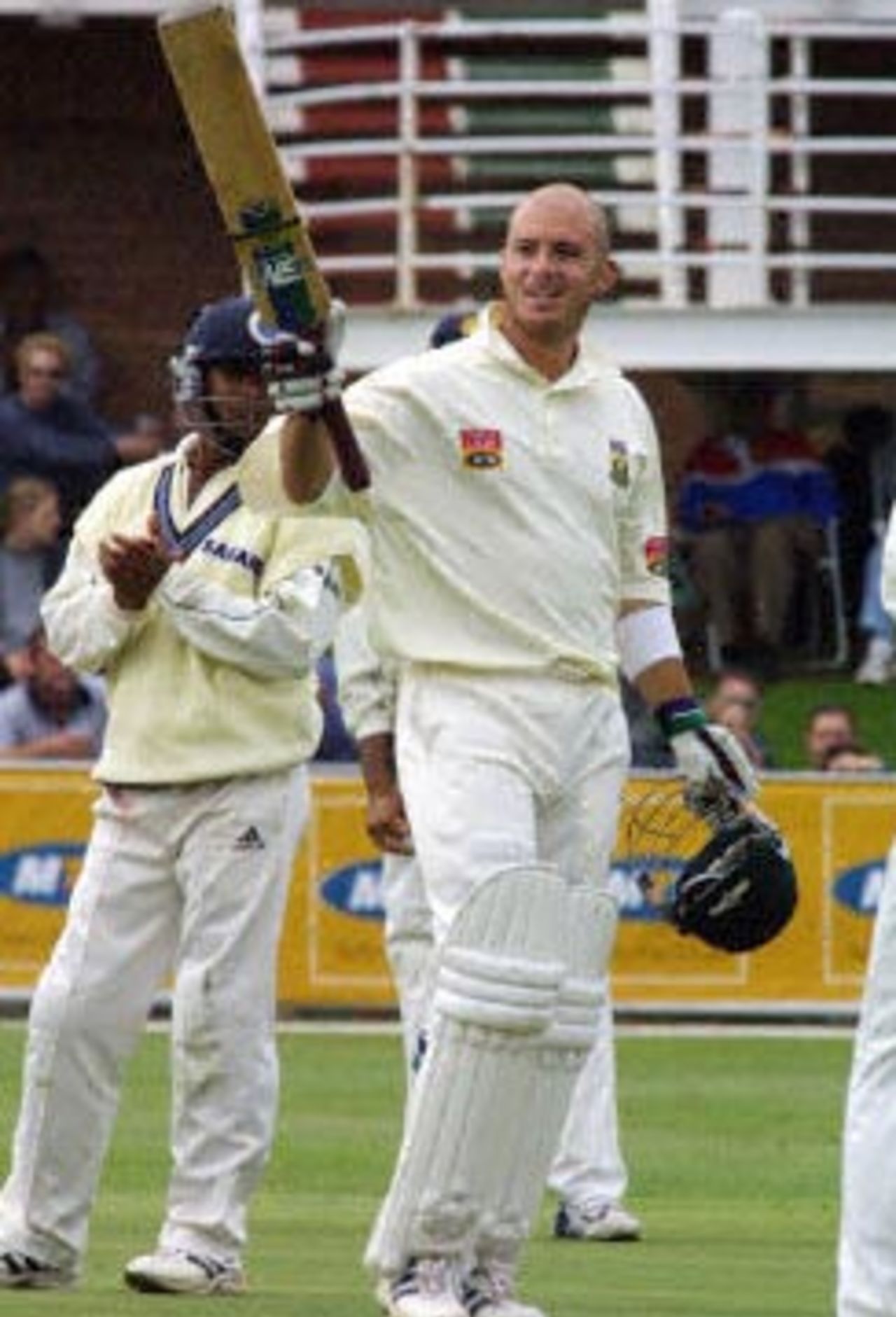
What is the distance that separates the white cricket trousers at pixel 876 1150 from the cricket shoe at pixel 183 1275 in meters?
2.15

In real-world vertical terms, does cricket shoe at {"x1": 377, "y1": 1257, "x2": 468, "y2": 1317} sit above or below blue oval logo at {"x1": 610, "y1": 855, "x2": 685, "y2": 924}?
above

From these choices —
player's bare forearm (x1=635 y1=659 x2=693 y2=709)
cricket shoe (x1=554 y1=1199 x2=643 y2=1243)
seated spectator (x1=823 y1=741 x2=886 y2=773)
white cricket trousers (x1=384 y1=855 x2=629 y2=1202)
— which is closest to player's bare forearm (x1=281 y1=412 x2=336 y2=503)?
player's bare forearm (x1=635 y1=659 x2=693 y2=709)

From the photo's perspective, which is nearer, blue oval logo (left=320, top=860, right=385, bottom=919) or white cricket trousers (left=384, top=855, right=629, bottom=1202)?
white cricket trousers (left=384, top=855, right=629, bottom=1202)

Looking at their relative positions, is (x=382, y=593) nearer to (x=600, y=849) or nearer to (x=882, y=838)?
(x=600, y=849)

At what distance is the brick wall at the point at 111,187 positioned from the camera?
28.4 m

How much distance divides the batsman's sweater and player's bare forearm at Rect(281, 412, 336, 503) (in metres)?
Result: 1.09

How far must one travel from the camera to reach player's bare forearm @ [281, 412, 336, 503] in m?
9.88

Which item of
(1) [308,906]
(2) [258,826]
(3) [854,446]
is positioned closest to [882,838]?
(1) [308,906]

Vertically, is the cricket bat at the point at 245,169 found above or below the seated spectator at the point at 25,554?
above

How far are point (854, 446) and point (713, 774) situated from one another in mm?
16127

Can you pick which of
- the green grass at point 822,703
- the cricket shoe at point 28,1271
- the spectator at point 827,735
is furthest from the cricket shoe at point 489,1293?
the green grass at point 822,703

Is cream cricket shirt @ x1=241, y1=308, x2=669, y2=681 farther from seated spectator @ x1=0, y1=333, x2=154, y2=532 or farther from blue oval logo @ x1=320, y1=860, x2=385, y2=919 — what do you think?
seated spectator @ x1=0, y1=333, x2=154, y2=532

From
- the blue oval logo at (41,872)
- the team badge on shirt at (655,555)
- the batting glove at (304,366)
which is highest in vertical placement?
the batting glove at (304,366)

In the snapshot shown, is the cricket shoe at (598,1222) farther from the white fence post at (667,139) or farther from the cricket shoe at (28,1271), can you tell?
the white fence post at (667,139)
